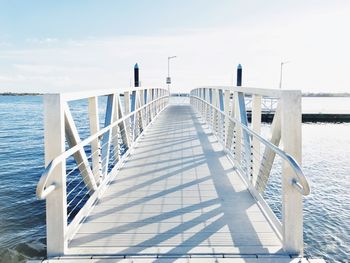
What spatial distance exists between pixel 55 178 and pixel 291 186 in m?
1.86

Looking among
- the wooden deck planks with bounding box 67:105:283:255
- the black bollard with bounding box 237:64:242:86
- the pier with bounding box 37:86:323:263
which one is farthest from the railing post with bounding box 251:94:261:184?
the black bollard with bounding box 237:64:242:86

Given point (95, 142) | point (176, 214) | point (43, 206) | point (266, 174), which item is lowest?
point (43, 206)

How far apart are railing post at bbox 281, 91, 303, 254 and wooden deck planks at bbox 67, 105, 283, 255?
0.16m

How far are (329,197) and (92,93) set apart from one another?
8.43 metres

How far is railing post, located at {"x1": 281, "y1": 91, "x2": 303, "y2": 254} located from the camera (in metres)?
2.83

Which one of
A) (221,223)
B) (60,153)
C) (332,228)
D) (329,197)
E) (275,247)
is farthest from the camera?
(329,197)

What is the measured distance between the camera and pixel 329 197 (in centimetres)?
1009

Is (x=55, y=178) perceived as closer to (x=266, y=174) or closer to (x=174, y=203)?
(x=174, y=203)

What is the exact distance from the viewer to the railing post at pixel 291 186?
283 cm

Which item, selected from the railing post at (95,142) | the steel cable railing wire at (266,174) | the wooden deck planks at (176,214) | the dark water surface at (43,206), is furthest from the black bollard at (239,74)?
the railing post at (95,142)

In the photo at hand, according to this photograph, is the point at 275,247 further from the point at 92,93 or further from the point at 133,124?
the point at 133,124

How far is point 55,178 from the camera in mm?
2775

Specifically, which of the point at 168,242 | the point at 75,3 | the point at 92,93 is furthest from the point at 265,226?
the point at 75,3

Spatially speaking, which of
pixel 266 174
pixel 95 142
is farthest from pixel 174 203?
pixel 95 142
